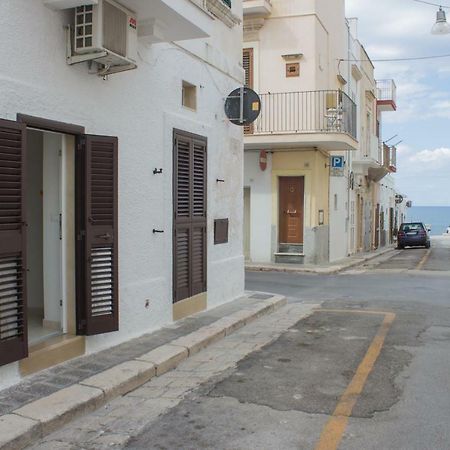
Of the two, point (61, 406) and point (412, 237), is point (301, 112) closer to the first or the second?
point (61, 406)

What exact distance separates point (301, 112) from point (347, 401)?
1443 centimetres

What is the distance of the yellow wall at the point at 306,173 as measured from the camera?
18.8 meters

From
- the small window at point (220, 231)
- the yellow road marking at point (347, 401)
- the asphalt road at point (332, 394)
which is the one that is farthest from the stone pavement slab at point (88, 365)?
the yellow road marking at point (347, 401)

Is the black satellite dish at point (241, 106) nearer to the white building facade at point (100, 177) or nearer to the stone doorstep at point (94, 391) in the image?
the white building facade at point (100, 177)

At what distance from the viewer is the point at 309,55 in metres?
18.5

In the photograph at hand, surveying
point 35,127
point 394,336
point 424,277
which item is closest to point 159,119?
point 35,127

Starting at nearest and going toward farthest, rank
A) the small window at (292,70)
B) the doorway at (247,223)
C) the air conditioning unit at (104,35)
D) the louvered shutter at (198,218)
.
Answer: the air conditioning unit at (104,35) → the louvered shutter at (198,218) → the small window at (292,70) → the doorway at (247,223)

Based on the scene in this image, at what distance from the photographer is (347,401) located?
5.19 m

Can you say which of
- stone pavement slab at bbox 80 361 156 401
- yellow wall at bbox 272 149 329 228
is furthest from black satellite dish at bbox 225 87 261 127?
yellow wall at bbox 272 149 329 228

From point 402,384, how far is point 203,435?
7.43ft

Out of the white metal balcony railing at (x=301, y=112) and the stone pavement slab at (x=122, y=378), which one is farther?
the white metal balcony railing at (x=301, y=112)

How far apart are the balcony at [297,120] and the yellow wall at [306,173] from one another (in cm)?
34

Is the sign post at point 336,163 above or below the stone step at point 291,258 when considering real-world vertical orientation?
above

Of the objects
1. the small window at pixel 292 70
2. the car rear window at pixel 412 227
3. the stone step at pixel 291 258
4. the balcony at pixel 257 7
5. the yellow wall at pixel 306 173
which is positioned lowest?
the stone step at pixel 291 258
